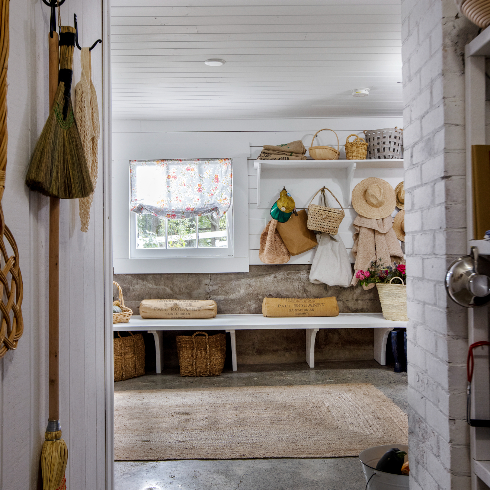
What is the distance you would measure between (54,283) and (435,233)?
114 centimetres

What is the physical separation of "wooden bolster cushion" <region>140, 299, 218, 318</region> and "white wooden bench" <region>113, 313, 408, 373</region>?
54 mm

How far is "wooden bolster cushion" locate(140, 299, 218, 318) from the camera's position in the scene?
4.14 metres

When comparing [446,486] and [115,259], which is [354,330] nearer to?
[115,259]

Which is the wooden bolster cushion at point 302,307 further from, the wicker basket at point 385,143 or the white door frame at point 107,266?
the white door frame at point 107,266

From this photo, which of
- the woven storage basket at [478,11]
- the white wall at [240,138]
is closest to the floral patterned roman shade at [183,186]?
the white wall at [240,138]

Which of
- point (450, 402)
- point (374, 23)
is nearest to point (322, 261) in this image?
point (374, 23)

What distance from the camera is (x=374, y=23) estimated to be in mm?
2494

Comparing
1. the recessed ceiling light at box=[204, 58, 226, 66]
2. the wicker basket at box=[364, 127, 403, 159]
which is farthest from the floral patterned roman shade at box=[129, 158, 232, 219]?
the recessed ceiling light at box=[204, 58, 226, 66]

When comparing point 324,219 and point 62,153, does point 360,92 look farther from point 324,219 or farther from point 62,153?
point 62,153

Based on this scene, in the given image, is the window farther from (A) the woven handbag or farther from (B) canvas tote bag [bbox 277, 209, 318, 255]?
(A) the woven handbag

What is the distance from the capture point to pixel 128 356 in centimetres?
400

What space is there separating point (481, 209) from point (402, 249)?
11.1ft

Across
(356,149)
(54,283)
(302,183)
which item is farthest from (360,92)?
(54,283)

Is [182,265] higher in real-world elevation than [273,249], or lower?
lower
